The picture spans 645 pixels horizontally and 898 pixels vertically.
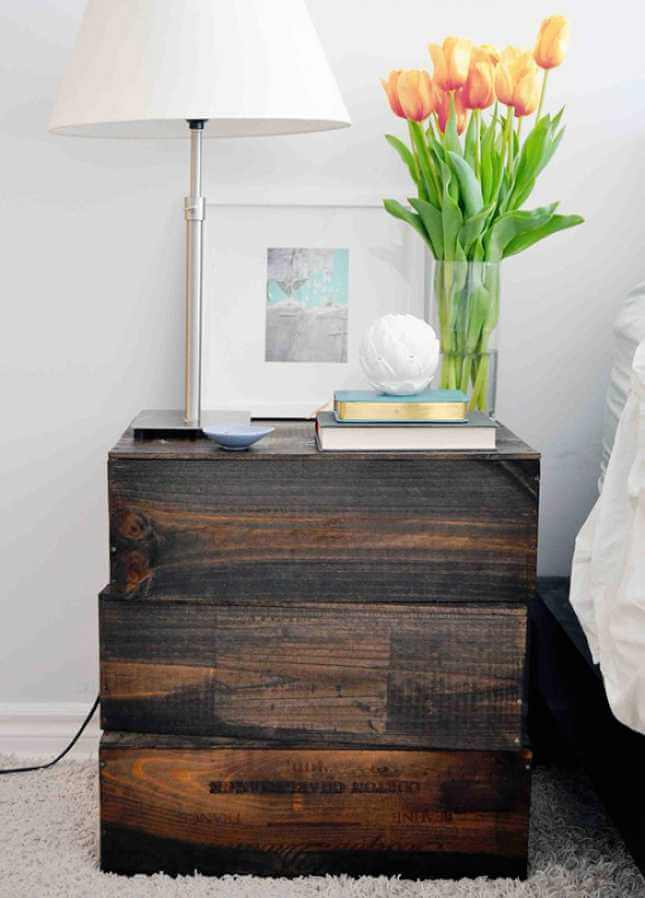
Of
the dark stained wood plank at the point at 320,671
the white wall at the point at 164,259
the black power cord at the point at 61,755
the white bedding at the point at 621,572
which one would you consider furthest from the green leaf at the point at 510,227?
the black power cord at the point at 61,755

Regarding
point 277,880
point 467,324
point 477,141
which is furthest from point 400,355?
point 277,880

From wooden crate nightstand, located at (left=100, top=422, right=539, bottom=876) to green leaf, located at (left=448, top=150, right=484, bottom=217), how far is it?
336mm

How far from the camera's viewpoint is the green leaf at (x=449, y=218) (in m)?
1.59

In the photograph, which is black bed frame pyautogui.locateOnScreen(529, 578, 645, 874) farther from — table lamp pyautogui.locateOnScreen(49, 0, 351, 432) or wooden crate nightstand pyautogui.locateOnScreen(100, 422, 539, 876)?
table lamp pyautogui.locateOnScreen(49, 0, 351, 432)

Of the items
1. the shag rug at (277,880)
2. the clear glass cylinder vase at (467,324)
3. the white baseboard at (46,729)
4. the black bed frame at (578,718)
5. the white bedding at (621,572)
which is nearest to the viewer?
the white bedding at (621,572)

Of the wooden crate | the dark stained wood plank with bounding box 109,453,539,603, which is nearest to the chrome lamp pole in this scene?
the dark stained wood plank with bounding box 109,453,539,603

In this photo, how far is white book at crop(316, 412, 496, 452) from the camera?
1.45 m

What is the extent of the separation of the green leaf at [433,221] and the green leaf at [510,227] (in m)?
0.07

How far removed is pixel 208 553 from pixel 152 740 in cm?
26

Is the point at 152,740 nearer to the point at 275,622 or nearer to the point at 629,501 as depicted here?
the point at 275,622

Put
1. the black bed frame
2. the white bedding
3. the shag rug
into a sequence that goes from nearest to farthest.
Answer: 1. the white bedding
2. the black bed frame
3. the shag rug

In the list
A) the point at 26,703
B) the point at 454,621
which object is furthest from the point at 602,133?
the point at 26,703

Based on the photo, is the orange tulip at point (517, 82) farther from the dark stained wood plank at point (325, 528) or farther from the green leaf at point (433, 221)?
the dark stained wood plank at point (325, 528)

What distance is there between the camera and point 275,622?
58.5 inches
